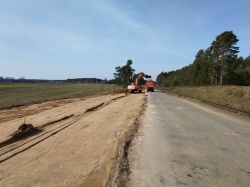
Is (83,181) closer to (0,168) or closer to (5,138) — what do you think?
(0,168)

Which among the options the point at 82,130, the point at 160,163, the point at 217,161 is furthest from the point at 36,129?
the point at 217,161

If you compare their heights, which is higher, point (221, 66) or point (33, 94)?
point (221, 66)

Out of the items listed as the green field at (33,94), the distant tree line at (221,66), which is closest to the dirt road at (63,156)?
the green field at (33,94)

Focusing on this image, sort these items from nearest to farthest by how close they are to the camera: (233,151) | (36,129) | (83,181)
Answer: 1. (83,181)
2. (233,151)
3. (36,129)

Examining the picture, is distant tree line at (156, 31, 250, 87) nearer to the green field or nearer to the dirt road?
the green field

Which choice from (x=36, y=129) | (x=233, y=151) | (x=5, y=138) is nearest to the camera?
(x=233, y=151)

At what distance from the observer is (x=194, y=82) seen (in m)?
105

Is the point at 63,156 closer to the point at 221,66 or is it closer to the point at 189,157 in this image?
the point at 189,157

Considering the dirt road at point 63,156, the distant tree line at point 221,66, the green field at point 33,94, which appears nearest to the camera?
A: the dirt road at point 63,156

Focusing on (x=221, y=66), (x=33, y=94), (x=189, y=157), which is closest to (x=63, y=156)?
(x=189, y=157)

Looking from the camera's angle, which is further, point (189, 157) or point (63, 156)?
point (63, 156)

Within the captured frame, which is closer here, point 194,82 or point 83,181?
point 83,181

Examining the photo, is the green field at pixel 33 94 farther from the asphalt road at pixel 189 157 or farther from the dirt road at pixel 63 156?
the asphalt road at pixel 189 157

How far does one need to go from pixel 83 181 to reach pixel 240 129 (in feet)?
29.9
